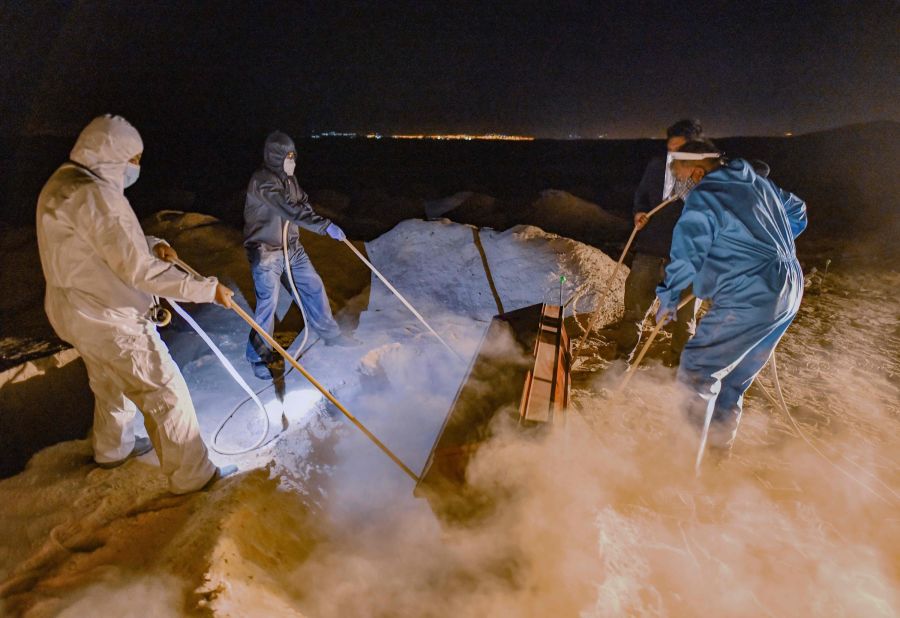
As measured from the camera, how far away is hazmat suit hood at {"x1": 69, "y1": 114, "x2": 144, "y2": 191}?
7.62 feet

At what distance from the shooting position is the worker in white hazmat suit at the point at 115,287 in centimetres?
229

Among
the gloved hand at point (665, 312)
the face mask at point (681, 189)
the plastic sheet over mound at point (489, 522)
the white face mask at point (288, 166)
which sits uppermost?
the white face mask at point (288, 166)

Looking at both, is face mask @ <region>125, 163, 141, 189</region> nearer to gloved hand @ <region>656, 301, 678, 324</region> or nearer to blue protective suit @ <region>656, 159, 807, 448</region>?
blue protective suit @ <region>656, 159, 807, 448</region>

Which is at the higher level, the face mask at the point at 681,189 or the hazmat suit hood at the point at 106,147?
the hazmat suit hood at the point at 106,147

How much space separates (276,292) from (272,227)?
615mm

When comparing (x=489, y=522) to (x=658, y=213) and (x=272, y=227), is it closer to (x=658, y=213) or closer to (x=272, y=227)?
(x=272, y=227)

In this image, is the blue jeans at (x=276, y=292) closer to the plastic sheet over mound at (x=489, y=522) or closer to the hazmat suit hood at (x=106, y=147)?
the plastic sheet over mound at (x=489, y=522)

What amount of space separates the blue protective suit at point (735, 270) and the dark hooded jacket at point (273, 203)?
3.10 m

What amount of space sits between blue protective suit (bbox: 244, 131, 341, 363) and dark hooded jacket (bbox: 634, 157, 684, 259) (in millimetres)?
3158

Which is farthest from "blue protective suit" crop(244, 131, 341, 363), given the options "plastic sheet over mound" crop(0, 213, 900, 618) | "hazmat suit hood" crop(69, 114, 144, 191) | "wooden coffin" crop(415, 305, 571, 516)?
"wooden coffin" crop(415, 305, 571, 516)

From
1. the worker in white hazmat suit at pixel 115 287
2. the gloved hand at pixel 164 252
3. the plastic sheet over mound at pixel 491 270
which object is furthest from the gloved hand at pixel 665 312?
the gloved hand at pixel 164 252

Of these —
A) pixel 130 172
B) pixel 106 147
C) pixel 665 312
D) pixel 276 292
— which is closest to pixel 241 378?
pixel 276 292

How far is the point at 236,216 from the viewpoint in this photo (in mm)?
12117

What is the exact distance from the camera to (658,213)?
4.45 metres
